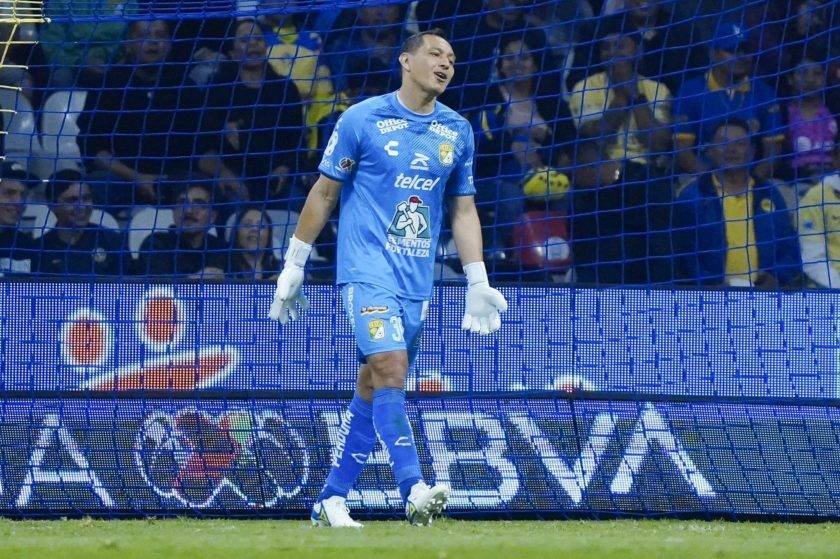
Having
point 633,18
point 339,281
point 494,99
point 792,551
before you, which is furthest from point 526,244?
point 792,551

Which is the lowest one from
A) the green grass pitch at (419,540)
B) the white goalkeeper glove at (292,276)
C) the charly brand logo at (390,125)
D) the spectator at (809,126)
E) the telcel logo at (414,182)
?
the green grass pitch at (419,540)

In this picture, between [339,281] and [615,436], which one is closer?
[339,281]

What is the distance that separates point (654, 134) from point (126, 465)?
3670 mm

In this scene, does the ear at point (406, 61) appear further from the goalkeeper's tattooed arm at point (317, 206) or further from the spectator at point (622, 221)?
the spectator at point (622, 221)

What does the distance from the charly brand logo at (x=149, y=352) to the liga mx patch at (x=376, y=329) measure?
6.28 ft

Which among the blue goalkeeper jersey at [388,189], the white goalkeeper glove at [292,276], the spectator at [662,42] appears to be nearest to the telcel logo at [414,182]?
the blue goalkeeper jersey at [388,189]

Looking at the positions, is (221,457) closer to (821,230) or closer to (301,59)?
(301,59)

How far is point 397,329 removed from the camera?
590 cm

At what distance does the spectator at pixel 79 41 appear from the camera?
26.9ft

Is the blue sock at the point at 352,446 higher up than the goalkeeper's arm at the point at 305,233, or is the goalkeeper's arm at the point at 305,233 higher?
the goalkeeper's arm at the point at 305,233

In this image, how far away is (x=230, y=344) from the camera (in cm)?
763

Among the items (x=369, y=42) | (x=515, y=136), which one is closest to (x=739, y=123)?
(x=515, y=136)

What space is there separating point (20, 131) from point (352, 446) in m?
3.66

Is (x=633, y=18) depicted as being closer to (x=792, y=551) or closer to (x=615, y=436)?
(x=615, y=436)
